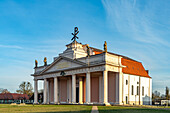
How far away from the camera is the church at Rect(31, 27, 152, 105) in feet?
151

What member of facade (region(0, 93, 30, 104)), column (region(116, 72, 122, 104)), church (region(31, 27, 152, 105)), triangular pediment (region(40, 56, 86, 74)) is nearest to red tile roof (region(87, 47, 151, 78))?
church (region(31, 27, 152, 105))

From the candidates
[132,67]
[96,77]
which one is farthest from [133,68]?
[96,77]

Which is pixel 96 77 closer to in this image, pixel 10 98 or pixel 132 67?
pixel 132 67

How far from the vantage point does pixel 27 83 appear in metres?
123

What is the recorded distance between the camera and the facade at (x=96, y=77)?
1815 inches

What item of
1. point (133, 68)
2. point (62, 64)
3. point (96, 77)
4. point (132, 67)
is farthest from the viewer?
point (62, 64)

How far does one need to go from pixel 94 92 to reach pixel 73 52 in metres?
11.0

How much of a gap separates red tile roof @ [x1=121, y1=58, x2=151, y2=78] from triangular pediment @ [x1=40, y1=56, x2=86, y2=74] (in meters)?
10.8

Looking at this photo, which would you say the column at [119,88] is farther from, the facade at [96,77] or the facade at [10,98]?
the facade at [10,98]

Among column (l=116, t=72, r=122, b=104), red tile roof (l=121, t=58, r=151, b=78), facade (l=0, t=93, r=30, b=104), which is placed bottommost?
facade (l=0, t=93, r=30, b=104)

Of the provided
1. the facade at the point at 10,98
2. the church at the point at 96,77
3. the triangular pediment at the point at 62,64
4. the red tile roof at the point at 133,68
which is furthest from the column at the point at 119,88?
the facade at the point at 10,98

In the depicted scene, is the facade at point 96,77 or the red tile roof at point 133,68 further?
the red tile roof at point 133,68

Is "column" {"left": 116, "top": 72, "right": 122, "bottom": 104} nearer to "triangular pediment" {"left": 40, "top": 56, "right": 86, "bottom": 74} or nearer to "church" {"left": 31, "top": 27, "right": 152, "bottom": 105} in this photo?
"church" {"left": 31, "top": 27, "right": 152, "bottom": 105}

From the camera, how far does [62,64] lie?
55812 mm
